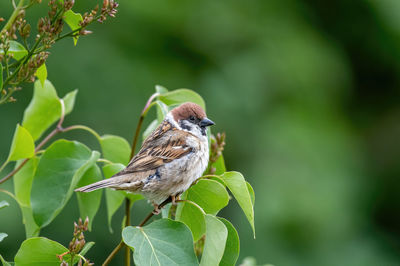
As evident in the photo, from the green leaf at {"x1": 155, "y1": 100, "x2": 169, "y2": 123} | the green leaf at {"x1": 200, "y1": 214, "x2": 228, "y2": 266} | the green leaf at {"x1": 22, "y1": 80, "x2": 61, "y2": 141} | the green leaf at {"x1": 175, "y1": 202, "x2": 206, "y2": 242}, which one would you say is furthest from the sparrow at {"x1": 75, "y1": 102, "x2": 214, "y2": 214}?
the green leaf at {"x1": 200, "y1": 214, "x2": 228, "y2": 266}

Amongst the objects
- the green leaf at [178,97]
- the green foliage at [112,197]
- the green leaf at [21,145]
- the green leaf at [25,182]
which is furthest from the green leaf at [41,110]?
the green leaf at [178,97]

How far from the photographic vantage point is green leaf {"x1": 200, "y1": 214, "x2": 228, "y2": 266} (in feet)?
4.79

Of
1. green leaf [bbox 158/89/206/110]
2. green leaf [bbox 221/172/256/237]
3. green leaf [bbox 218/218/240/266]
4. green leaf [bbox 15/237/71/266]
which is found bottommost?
green leaf [bbox 15/237/71/266]

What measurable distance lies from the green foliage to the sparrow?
0.26 ft

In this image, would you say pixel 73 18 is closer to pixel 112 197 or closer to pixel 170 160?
pixel 112 197

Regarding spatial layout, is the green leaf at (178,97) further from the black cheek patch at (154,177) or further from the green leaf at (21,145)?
the green leaf at (21,145)

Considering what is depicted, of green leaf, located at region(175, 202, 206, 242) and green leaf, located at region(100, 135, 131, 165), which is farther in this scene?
green leaf, located at region(100, 135, 131, 165)

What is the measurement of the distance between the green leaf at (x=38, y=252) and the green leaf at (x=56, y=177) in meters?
0.21

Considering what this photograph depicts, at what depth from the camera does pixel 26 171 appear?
197 centimetres

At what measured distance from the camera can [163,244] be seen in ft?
5.12

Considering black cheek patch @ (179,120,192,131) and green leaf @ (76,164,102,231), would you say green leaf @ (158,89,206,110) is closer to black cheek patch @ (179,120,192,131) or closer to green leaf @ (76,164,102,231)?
green leaf @ (76,164,102,231)

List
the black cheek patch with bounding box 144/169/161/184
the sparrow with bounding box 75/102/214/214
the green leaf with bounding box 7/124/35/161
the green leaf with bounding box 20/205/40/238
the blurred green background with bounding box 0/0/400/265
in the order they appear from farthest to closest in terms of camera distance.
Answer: the blurred green background with bounding box 0/0/400/265 < the black cheek patch with bounding box 144/169/161/184 < the sparrow with bounding box 75/102/214/214 < the green leaf with bounding box 20/205/40/238 < the green leaf with bounding box 7/124/35/161

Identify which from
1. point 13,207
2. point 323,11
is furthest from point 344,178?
point 13,207

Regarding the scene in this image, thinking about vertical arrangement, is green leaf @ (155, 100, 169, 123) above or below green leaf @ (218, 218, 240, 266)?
above
